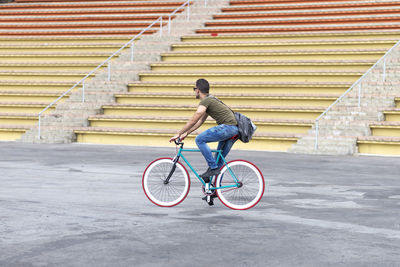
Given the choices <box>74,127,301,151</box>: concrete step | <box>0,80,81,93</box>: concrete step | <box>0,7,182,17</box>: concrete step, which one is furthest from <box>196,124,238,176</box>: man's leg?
<box>0,7,182,17</box>: concrete step

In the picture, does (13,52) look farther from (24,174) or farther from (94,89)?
(24,174)

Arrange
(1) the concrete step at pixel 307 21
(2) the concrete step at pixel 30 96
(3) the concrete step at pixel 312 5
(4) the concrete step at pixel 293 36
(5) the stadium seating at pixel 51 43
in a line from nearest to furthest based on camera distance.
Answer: (2) the concrete step at pixel 30 96
(5) the stadium seating at pixel 51 43
(4) the concrete step at pixel 293 36
(1) the concrete step at pixel 307 21
(3) the concrete step at pixel 312 5

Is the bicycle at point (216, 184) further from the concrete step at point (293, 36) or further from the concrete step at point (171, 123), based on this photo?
the concrete step at point (293, 36)

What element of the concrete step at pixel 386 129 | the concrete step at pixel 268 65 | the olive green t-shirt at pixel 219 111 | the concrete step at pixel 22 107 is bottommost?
the concrete step at pixel 386 129

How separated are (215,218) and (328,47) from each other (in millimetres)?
14769

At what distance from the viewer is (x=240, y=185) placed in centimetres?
809

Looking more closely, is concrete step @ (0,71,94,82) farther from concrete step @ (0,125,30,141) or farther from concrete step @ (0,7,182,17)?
concrete step @ (0,7,182,17)

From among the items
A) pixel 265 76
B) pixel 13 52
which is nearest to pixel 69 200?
pixel 265 76

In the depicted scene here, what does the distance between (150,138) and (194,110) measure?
1.53 m

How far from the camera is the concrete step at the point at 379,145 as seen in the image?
50.8 ft

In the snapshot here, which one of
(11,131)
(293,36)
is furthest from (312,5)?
(11,131)

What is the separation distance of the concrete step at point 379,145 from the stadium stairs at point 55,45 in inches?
311

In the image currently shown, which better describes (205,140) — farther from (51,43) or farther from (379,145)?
(51,43)

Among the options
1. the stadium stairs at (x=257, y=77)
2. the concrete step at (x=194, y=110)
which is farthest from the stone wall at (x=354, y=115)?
the concrete step at (x=194, y=110)
